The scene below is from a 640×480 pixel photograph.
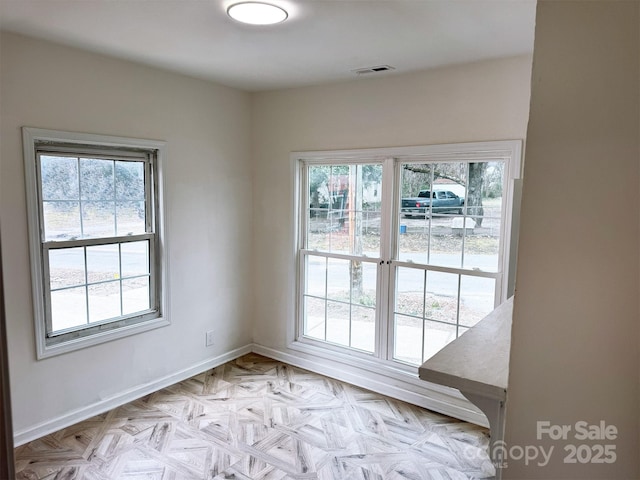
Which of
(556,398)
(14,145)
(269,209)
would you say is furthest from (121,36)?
(556,398)

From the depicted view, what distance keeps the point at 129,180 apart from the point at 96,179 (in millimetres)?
256

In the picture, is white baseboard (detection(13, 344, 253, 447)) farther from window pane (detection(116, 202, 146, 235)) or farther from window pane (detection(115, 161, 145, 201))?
window pane (detection(115, 161, 145, 201))

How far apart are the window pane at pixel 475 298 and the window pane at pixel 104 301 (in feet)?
8.38

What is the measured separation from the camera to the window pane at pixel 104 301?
316cm

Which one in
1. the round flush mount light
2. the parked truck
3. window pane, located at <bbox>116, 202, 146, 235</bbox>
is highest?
the round flush mount light

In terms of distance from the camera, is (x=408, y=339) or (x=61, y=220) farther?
(x=408, y=339)

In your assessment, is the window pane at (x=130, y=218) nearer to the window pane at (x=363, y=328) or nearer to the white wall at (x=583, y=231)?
the window pane at (x=363, y=328)

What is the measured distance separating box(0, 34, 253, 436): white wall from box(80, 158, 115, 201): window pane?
0.23m

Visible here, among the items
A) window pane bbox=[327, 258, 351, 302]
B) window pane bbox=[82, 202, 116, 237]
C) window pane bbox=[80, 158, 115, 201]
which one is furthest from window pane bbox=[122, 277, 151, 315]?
window pane bbox=[327, 258, 351, 302]

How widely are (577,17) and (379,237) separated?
9.30ft

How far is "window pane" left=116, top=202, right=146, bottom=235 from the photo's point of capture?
3.27 meters

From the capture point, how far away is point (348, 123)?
3.58 meters

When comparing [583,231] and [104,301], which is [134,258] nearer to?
[104,301]

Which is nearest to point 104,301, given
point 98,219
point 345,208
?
point 98,219
